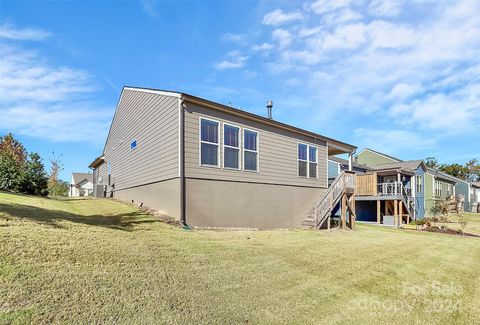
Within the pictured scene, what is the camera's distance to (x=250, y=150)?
11.7m

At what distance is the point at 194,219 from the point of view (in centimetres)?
959

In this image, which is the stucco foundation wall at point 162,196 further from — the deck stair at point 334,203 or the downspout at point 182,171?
the deck stair at point 334,203

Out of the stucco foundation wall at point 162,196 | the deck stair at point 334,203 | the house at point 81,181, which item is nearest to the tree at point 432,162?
the deck stair at point 334,203

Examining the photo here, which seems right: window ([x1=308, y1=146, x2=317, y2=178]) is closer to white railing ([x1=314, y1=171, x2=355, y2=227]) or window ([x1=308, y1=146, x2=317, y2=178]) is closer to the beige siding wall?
the beige siding wall

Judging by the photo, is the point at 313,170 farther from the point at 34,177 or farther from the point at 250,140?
the point at 34,177

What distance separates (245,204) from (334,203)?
502cm

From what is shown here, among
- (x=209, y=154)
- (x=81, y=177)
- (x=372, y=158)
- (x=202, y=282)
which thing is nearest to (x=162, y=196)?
(x=209, y=154)

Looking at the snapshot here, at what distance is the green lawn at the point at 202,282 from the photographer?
3.44 meters

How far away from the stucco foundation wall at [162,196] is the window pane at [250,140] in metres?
3.27

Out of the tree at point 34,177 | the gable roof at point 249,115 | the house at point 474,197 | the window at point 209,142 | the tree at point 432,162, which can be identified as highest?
the tree at point 432,162

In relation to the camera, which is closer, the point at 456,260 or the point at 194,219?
the point at 456,260

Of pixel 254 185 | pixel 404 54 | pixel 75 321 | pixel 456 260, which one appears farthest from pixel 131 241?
pixel 404 54

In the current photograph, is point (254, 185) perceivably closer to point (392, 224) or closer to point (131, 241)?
point (131, 241)

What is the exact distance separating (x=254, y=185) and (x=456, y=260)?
22.1 ft
